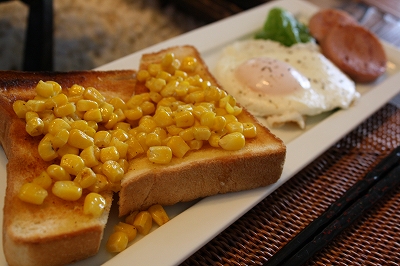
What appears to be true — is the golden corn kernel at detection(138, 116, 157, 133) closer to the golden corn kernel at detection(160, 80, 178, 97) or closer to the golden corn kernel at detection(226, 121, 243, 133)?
the golden corn kernel at detection(160, 80, 178, 97)

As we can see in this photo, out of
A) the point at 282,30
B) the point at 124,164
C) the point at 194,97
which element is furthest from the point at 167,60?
the point at 282,30

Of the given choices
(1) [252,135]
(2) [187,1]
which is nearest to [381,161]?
(1) [252,135]

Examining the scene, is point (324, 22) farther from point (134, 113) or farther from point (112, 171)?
point (112, 171)

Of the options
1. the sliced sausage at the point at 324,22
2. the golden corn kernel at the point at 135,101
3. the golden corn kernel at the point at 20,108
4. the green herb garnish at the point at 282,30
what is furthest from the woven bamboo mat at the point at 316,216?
the sliced sausage at the point at 324,22

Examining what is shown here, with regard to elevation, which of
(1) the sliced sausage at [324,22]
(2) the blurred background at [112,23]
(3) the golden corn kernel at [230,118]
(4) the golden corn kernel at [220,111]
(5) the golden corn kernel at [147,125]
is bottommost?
(2) the blurred background at [112,23]

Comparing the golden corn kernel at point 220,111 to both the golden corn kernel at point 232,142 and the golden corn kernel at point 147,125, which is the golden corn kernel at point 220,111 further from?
the golden corn kernel at point 147,125

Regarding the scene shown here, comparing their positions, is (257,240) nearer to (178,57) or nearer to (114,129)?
(114,129)
